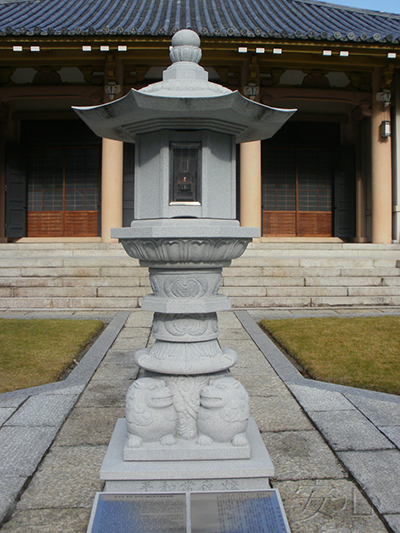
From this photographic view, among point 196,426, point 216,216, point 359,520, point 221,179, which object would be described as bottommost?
point 359,520

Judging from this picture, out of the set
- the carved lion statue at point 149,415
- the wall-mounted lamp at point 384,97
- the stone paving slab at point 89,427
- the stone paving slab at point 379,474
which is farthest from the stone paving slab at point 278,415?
the wall-mounted lamp at point 384,97

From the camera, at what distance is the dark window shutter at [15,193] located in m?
12.3

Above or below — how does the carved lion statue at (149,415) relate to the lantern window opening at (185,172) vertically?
below

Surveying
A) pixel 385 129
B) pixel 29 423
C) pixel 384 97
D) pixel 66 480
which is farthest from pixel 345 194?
pixel 66 480

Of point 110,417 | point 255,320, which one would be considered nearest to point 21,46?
point 255,320

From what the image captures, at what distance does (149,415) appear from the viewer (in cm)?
249

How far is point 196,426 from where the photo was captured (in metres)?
2.60

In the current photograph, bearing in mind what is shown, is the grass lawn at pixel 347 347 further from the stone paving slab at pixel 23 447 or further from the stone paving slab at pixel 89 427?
the stone paving slab at pixel 23 447

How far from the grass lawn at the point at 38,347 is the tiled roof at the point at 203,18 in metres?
6.10

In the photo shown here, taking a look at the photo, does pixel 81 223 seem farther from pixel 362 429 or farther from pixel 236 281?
pixel 362 429

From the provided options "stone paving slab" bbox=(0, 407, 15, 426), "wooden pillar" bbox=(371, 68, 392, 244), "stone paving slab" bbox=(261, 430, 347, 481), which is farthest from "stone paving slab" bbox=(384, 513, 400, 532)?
"wooden pillar" bbox=(371, 68, 392, 244)

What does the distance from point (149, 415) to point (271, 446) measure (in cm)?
90

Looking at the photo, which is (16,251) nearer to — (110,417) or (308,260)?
(308,260)

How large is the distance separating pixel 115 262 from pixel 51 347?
3.61 m
